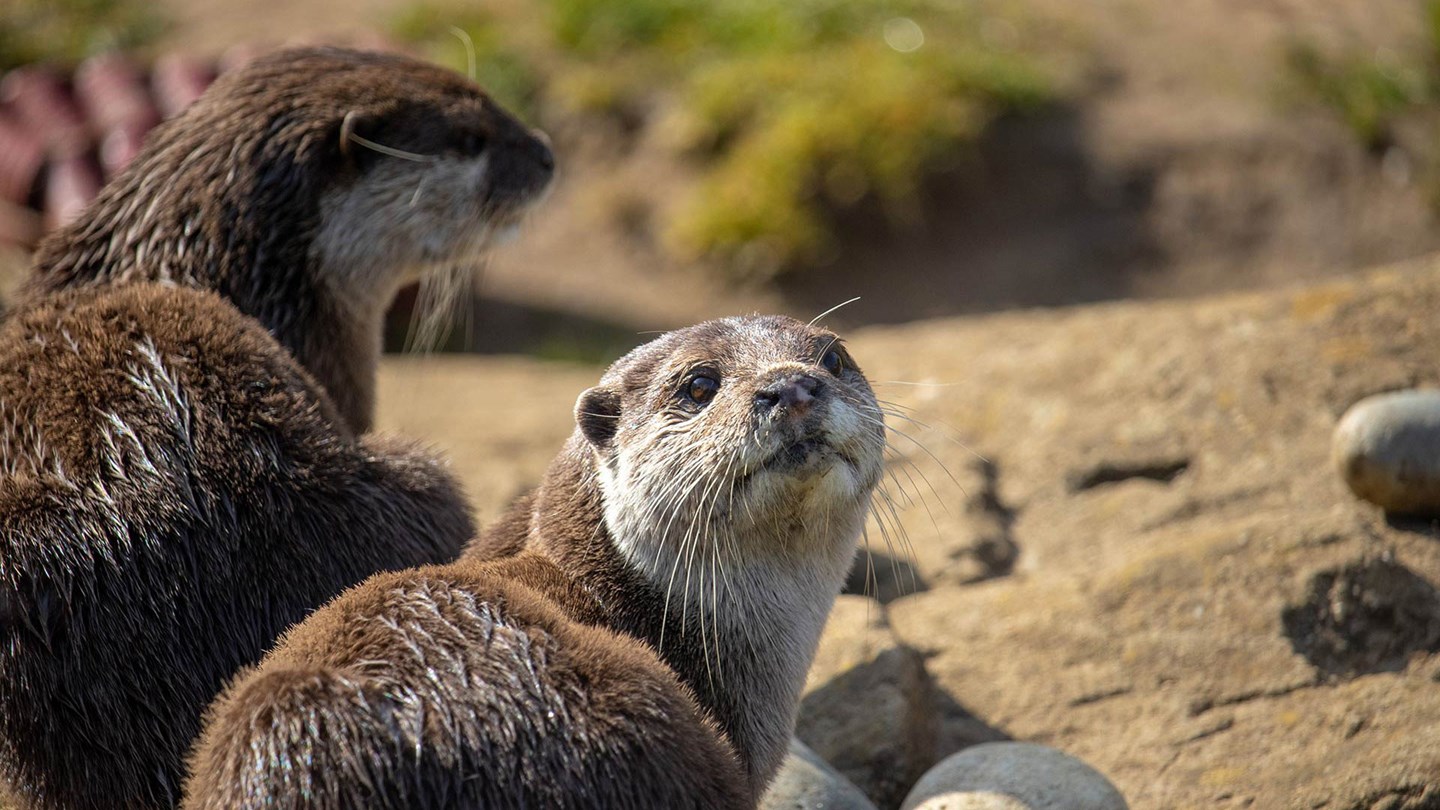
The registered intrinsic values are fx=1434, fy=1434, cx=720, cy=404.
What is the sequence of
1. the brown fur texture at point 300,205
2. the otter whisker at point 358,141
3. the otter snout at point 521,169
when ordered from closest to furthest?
the brown fur texture at point 300,205
the otter whisker at point 358,141
the otter snout at point 521,169

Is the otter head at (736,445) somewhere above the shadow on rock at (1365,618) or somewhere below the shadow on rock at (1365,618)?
above

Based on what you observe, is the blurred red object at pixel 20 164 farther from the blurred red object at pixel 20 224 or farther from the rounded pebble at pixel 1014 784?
the rounded pebble at pixel 1014 784

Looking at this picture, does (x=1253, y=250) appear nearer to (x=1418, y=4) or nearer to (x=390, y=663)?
(x=1418, y=4)

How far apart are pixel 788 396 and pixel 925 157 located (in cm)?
628

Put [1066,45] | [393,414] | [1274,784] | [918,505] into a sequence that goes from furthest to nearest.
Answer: [1066,45] → [393,414] → [918,505] → [1274,784]

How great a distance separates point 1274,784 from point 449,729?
79.4 inches

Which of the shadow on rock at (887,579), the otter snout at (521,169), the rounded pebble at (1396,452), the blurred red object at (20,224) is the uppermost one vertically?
the otter snout at (521,169)

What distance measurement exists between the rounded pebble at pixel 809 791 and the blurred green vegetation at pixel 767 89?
5743 mm

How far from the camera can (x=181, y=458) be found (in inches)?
120

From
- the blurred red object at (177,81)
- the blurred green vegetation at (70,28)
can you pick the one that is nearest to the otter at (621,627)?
the blurred red object at (177,81)

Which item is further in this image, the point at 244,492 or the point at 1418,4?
the point at 1418,4

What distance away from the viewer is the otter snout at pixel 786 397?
9.09 ft

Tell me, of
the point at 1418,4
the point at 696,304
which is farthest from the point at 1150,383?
the point at 1418,4

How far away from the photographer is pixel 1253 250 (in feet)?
27.8
